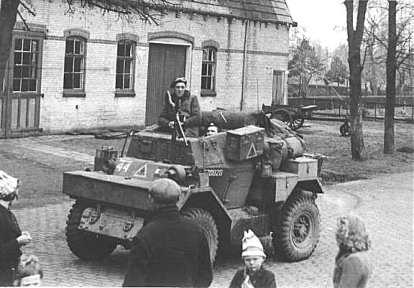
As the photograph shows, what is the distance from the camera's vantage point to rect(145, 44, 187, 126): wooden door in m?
26.3

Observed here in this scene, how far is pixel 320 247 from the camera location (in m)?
12.1

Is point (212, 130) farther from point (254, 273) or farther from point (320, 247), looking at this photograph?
point (254, 273)

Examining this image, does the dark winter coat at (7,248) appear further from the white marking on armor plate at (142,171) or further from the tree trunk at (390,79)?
the tree trunk at (390,79)

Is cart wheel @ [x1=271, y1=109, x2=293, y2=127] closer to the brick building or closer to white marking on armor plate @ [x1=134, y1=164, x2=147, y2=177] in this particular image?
the brick building

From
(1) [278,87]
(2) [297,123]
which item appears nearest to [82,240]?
(2) [297,123]

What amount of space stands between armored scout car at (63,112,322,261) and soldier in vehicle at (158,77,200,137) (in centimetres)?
29

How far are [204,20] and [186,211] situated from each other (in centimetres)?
1917

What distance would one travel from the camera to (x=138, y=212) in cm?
952

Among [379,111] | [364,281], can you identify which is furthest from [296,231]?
[379,111]

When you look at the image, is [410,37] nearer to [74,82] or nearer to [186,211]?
[74,82]

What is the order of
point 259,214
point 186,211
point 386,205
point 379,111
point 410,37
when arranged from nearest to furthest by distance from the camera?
point 186,211 < point 259,214 < point 386,205 < point 410,37 < point 379,111


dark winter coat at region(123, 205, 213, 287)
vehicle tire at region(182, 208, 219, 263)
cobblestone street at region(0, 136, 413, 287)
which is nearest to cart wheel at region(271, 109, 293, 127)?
cobblestone street at region(0, 136, 413, 287)

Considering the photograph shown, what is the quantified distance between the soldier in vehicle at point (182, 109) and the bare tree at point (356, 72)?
11.9 m

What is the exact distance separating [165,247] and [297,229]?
6.07m
